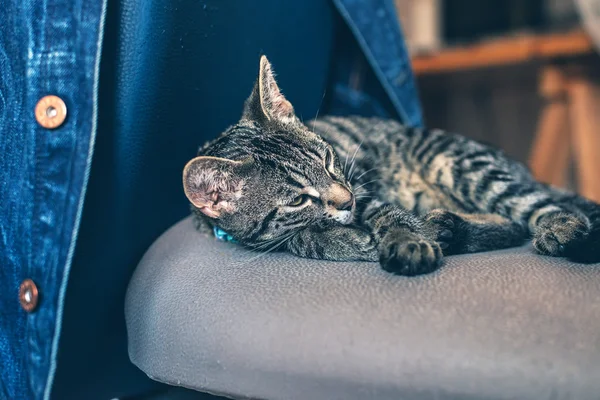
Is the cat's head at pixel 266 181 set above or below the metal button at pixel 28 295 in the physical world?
above

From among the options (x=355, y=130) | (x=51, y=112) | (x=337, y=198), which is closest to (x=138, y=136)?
(x=51, y=112)

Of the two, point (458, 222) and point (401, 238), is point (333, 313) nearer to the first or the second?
point (401, 238)

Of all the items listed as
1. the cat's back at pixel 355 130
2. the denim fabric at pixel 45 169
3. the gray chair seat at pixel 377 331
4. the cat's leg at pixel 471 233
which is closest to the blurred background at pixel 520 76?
the cat's back at pixel 355 130

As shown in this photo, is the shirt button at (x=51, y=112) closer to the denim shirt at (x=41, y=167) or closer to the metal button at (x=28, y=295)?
the denim shirt at (x=41, y=167)

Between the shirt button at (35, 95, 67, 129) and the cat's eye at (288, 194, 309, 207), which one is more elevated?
the shirt button at (35, 95, 67, 129)

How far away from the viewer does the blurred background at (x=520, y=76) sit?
228 centimetres

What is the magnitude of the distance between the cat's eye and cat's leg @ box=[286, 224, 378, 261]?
0.08m

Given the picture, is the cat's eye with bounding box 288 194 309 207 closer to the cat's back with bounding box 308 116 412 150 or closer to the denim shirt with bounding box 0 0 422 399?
the cat's back with bounding box 308 116 412 150

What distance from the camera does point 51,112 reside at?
74 centimetres

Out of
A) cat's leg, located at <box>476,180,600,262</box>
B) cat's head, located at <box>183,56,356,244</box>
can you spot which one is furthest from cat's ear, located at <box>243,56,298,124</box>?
cat's leg, located at <box>476,180,600,262</box>

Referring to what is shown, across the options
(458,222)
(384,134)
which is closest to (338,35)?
(384,134)

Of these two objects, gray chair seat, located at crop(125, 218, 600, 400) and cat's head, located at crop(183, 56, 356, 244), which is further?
cat's head, located at crop(183, 56, 356, 244)

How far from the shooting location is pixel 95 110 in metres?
0.74

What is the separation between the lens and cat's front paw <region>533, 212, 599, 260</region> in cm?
77
